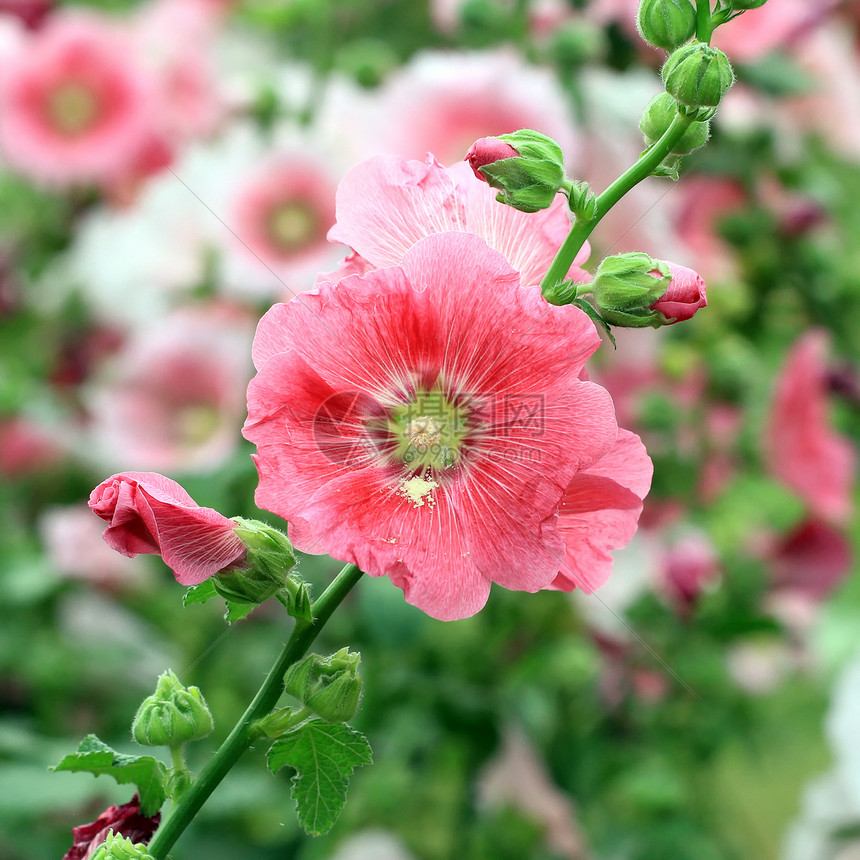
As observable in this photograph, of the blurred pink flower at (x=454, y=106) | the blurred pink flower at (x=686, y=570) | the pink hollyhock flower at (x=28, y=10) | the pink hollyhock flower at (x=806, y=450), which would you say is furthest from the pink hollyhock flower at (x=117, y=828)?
the pink hollyhock flower at (x=28, y=10)

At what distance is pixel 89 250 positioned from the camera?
114 cm

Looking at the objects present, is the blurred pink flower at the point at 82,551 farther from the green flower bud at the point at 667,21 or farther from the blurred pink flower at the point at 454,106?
the green flower bud at the point at 667,21

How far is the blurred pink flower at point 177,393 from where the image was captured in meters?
1.03

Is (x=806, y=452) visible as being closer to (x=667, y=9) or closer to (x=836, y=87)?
(x=836, y=87)

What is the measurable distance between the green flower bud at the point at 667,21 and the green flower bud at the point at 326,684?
247 mm

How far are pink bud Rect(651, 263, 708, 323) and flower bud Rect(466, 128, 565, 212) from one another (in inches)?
2.0

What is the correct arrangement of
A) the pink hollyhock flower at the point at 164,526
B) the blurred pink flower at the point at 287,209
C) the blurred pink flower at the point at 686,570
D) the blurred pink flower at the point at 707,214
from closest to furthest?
the pink hollyhock flower at the point at 164,526, the blurred pink flower at the point at 686,570, the blurred pink flower at the point at 287,209, the blurred pink flower at the point at 707,214

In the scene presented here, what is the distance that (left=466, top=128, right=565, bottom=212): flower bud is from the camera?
0.34 metres

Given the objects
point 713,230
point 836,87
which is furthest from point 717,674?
point 836,87

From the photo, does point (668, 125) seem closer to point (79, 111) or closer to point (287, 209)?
point (287, 209)

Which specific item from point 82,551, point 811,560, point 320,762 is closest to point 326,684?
point 320,762

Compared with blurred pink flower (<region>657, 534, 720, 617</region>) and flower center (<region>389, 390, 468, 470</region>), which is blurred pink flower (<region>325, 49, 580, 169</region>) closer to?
blurred pink flower (<region>657, 534, 720, 617</region>)

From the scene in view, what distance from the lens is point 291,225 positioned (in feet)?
3.44

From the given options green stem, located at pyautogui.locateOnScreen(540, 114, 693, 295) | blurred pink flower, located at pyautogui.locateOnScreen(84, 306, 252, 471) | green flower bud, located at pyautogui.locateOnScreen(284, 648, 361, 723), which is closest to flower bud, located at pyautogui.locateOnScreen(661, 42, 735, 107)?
green stem, located at pyautogui.locateOnScreen(540, 114, 693, 295)
